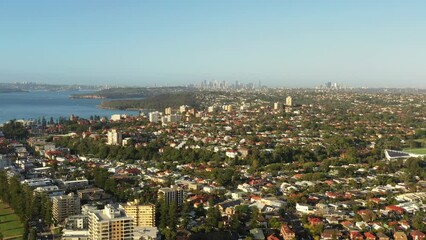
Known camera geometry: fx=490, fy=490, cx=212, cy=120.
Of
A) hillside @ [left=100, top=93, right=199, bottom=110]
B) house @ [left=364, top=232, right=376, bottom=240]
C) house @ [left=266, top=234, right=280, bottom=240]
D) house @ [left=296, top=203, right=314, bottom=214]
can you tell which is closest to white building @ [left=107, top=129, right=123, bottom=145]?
house @ [left=296, top=203, right=314, bottom=214]

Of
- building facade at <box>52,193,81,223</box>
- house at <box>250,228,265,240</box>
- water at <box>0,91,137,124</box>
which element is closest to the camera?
house at <box>250,228,265,240</box>

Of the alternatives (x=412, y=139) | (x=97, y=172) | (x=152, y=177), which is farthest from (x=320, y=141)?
(x=97, y=172)

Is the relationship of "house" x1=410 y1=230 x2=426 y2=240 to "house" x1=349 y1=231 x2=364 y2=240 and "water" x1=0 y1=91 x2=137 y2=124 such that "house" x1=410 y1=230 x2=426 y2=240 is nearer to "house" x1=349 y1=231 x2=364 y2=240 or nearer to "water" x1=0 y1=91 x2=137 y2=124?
"house" x1=349 y1=231 x2=364 y2=240

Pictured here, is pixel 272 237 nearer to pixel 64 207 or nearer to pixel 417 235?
pixel 417 235

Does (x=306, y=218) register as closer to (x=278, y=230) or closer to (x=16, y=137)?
(x=278, y=230)

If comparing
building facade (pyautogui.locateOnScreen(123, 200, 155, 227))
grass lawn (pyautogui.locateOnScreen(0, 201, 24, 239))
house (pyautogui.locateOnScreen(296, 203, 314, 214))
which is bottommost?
grass lawn (pyautogui.locateOnScreen(0, 201, 24, 239))

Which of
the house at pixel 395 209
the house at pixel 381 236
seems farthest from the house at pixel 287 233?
the house at pixel 395 209

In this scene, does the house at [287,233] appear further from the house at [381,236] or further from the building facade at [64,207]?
the building facade at [64,207]

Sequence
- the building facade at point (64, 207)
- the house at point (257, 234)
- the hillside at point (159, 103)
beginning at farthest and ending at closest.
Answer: the hillside at point (159, 103), the building facade at point (64, 207), the house at point (257, 234)

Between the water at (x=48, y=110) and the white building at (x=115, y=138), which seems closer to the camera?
the white building at (x=115, y=138)
